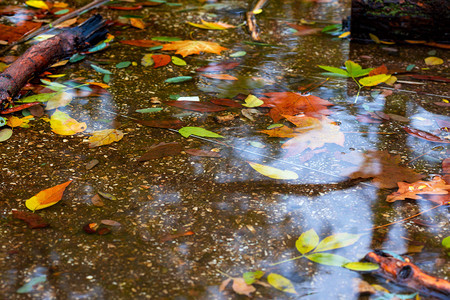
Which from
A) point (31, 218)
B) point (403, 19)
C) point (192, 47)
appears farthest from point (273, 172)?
point (403, 19)

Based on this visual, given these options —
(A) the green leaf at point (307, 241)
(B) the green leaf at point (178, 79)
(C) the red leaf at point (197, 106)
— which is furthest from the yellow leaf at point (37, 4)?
(A) the green leaf at point (307, 241)

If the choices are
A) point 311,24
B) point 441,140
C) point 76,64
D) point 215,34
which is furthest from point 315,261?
point 311,24

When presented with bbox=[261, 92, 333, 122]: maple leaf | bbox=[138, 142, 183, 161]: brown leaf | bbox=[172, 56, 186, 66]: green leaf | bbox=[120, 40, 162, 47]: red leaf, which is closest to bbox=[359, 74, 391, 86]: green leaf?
bbox=[261, 92, 333, 122]: maple leaf

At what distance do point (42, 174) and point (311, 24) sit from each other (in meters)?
2.04

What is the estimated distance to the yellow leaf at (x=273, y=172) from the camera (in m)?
1.58

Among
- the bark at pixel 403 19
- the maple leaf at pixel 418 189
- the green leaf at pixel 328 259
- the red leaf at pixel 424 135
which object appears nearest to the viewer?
the green leaf at pixel 328 259

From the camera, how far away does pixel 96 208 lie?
1.42 m

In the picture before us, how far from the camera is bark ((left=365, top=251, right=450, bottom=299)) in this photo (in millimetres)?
1130

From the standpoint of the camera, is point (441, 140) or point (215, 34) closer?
point (441, 140)

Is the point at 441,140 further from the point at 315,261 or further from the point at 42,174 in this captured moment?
the point at 42,174

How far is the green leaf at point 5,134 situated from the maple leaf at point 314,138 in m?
1.04

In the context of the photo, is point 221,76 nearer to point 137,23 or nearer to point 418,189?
point 137,23

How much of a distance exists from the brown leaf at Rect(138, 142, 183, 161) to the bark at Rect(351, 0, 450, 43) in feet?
4.97

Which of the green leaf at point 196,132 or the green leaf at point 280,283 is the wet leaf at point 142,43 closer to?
the green leaf at point 196,132
